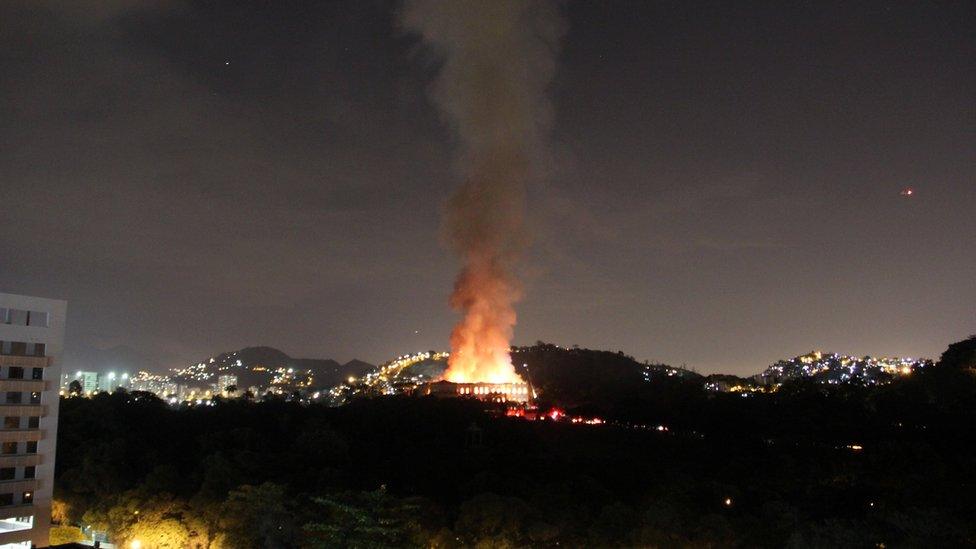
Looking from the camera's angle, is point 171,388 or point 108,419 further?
point 171,388

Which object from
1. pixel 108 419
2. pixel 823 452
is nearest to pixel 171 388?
pixel 108 419

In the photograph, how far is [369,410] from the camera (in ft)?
182

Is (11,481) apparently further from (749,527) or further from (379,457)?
(749,527)

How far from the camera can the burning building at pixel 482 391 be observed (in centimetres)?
6253

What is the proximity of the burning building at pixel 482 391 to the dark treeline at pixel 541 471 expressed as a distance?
4397mm

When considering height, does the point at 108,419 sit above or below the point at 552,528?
above

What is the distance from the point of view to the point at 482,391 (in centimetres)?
6444

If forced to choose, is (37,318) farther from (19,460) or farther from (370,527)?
(370,527)

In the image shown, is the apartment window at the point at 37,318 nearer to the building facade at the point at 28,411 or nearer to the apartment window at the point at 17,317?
the building facade at the point at 28,411

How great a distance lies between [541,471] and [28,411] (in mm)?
22014

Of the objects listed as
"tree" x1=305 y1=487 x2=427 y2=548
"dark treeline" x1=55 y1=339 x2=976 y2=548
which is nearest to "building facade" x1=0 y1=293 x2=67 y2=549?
"dark treeline" x1=55 y1=339 x2=976 y2=548

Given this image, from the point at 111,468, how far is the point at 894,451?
34209 millimetres

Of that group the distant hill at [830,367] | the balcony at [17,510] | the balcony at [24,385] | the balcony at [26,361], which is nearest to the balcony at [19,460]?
the balcony at [17,510]

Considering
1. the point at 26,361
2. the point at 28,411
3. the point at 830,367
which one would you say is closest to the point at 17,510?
the point at 28,411
